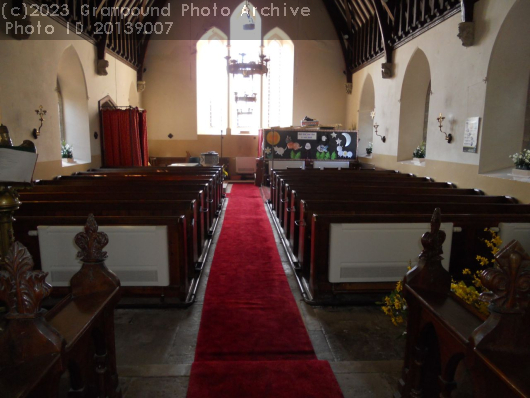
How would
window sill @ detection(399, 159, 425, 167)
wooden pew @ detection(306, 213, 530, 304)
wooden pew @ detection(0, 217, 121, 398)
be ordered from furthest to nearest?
window sill @ detection(399, 159, 425, 167), wooden pew @ detection(306, 213, 530, 304), wooden pew @ detection(0, 217, 121, 398)

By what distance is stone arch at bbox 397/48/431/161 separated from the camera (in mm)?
7718

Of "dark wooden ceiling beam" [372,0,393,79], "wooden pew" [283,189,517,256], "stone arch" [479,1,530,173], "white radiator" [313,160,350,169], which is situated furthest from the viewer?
"white radiator" [313,160,350,169]

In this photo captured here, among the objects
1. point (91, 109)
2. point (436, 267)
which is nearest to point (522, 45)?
point (436, 267)

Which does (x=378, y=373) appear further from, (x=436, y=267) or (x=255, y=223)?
(x=255, y=223)

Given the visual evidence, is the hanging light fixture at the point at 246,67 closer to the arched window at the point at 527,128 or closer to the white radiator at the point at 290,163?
the white radiator at the point at 290,163

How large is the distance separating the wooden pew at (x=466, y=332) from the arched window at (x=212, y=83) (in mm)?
11465

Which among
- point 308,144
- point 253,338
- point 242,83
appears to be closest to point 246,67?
point 308,144

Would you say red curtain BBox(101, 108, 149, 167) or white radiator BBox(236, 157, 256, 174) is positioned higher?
red curtain BBox(101, 108, 149, 167)

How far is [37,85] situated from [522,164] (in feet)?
22.8

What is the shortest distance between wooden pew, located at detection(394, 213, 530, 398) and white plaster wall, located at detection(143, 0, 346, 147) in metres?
11.1

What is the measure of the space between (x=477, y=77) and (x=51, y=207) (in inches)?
221

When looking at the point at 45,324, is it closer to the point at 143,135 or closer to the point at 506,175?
the point at 506,175

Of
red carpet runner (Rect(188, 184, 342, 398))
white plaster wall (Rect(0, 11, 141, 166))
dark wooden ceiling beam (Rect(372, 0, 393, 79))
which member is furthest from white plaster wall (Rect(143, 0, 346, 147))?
red carpet runner (Rect(188, 184, 342, 398))

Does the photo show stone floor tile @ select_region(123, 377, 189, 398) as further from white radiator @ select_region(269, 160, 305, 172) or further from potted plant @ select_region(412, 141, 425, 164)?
white radiator @ select_region(269, 160, 305, 172)
